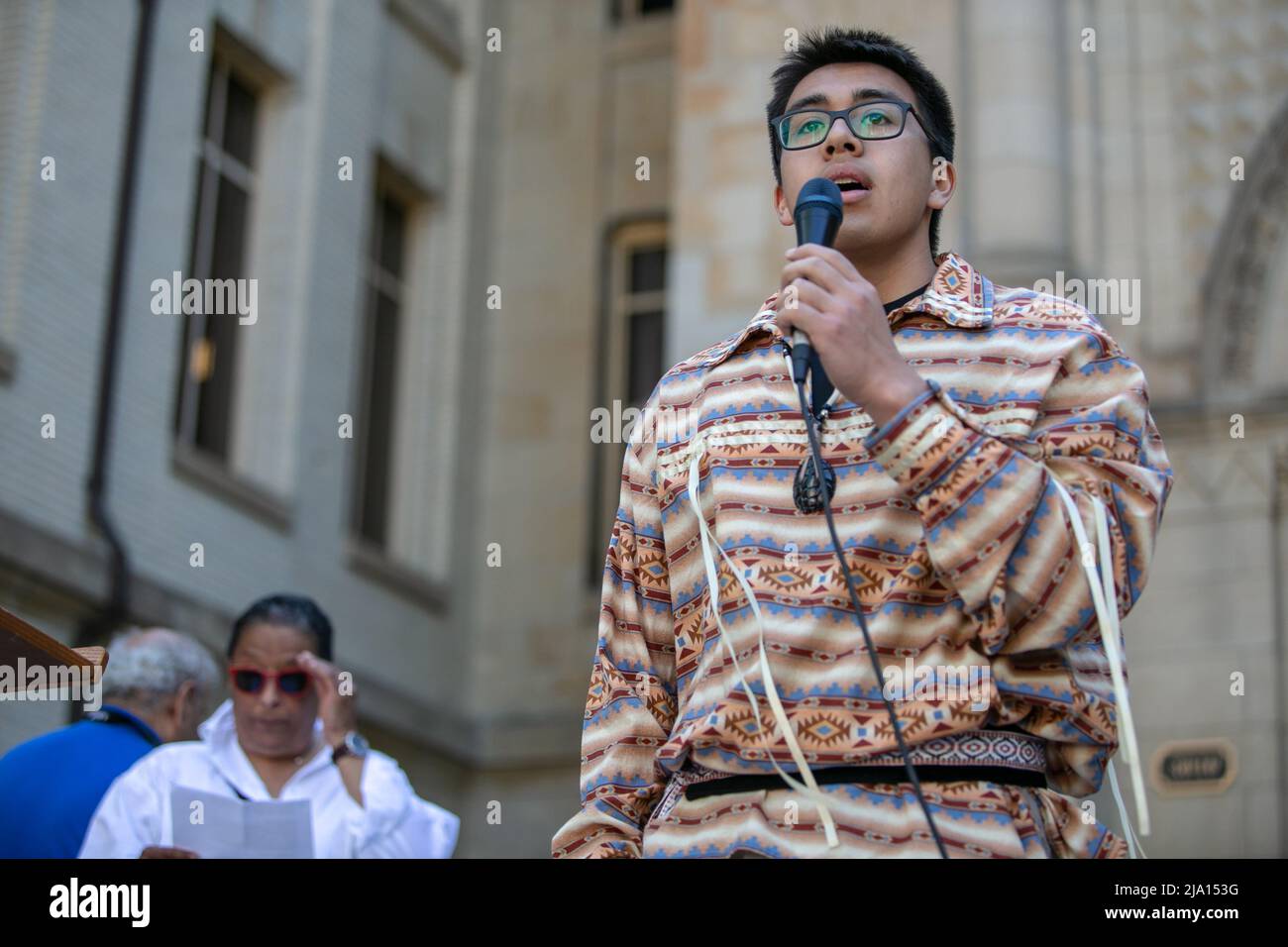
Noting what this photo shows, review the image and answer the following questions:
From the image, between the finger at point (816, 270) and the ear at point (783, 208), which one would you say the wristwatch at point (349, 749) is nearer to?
the ear at point (783, 208)

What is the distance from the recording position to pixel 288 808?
577cm

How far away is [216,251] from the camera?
1498 cm

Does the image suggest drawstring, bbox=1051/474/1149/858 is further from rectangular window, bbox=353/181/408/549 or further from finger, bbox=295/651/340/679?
rectangular window, bbox=353/181/408/549

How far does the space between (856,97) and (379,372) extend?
14.0 metres

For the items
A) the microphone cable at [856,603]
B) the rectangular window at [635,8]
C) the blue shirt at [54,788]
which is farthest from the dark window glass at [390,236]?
the microphone cable at [856,603]

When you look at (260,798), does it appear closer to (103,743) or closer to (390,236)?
(103,743)

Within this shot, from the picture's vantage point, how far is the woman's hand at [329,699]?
21.5ft

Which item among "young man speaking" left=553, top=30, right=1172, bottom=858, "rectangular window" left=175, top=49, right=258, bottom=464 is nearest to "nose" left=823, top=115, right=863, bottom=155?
"young man speaking" left=553, top=30, right=1172, bottom=858

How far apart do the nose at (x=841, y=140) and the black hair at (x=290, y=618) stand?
12.6 ft

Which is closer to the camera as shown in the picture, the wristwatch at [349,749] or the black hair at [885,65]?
the black hair at [885,65]

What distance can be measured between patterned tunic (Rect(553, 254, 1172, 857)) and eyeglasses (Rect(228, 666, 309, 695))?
3.43 meters

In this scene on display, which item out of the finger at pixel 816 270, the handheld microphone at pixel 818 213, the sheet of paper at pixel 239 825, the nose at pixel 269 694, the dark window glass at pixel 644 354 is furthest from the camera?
the dark window glass at pixel 644 354

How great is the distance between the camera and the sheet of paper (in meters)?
5.65

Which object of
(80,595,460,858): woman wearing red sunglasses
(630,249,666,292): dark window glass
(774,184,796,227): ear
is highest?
(630,249,666,292): dark window glass
